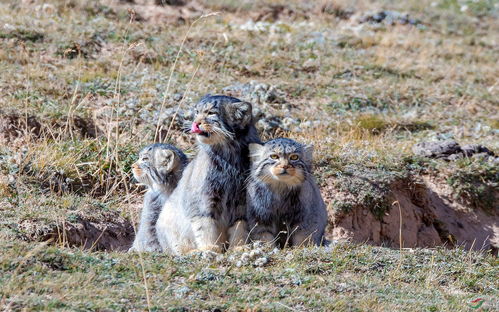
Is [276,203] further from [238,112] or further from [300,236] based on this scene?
[238,112]

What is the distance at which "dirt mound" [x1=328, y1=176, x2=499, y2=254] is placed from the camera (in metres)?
10.6

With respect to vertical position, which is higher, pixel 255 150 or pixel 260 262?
pixel 255 150

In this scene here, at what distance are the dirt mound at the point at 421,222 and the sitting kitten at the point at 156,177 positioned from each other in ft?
7.84

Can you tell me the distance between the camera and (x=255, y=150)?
27.1 ft

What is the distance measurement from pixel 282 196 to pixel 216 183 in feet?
2.29

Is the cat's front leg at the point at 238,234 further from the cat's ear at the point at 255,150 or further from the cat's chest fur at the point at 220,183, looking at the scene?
the cat's ear at the point at 255,150

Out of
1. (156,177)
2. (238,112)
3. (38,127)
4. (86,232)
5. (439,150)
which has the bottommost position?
(86,232)

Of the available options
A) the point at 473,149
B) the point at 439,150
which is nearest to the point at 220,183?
the point at 439,150

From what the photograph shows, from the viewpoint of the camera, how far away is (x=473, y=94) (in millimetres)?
15359

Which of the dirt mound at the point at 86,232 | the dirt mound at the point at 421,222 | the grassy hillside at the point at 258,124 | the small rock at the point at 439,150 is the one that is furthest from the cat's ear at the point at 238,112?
the small rock at the point at 439,150

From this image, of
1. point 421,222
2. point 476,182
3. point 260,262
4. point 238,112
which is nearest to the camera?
point 260,262

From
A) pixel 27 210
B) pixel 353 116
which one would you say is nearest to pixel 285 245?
pixel 27 210

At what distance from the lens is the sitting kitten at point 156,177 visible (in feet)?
30.0

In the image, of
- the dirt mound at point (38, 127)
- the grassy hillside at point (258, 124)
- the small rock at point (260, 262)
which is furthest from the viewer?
the dirt mound at point (38, 127)
